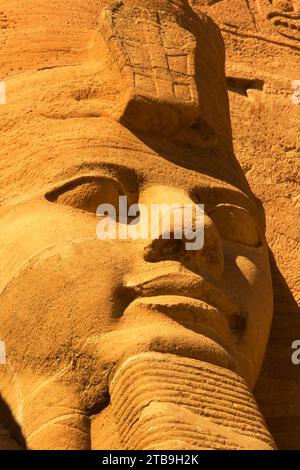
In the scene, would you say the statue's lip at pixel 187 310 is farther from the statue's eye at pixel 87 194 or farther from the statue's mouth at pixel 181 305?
the statue's eye at pixel 87 194

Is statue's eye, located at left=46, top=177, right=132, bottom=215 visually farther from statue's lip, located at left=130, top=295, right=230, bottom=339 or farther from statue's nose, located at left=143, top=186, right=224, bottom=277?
statue's lip, located at left=130, top=295, right=230, bottom=339

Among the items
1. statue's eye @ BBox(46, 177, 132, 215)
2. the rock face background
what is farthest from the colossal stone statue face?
the rock face background

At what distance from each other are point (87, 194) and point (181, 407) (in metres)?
1.04

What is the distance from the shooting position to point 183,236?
215 inches

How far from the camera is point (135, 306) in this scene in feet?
17.3

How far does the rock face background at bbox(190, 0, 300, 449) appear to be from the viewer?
247 inches

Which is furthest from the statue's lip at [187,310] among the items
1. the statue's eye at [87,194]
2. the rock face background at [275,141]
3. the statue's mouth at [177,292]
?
the rock face background at [275,141]

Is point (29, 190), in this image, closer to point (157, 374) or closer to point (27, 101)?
point (27, 101)

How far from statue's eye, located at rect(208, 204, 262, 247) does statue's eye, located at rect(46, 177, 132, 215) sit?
441mm

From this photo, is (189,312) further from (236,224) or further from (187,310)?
(236,224)

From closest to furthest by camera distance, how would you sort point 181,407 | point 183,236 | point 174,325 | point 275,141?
point 181,407 → point 174,325 → point 183,236 → point 275,141

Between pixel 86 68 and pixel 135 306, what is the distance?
119cm

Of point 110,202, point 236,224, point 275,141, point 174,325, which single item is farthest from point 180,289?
point 275,141

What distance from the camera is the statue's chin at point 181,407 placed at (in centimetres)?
480
